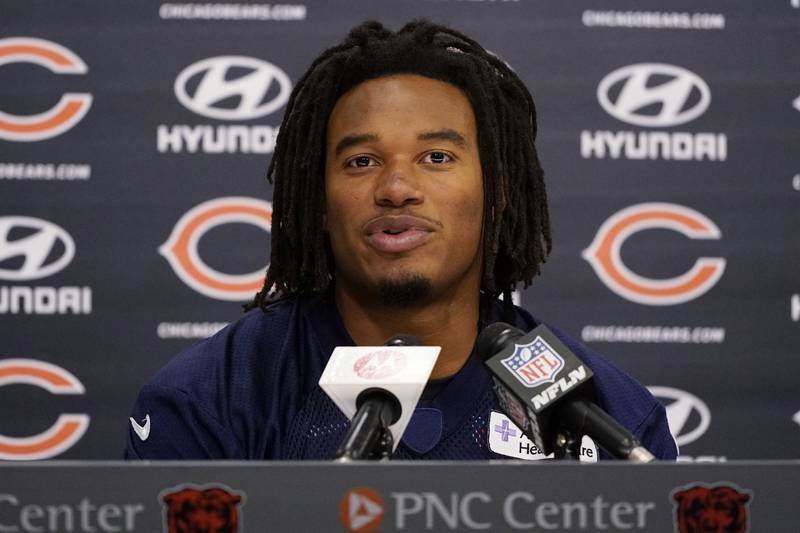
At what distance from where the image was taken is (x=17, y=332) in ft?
9.32

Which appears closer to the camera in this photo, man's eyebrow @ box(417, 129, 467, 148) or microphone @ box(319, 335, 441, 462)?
microphone @ box(319, 335, 441, 462)

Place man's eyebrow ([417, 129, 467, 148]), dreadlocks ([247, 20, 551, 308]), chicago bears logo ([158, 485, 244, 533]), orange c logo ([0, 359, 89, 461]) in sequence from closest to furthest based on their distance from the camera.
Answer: chicago bears logo ([158, 485, 244, 533]) → man's eyebrow ([417, 129, 467, 148]) → dreadlocks ([247, 20, 551, 308]) → orange c logo ([0, 359, 89, 461])

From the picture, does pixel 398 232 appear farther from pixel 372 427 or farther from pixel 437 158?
pixel 372 427

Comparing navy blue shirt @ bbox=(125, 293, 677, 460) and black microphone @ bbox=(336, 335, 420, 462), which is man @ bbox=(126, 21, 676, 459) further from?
black microphone @ bbox=(336, 335, 420, 462)

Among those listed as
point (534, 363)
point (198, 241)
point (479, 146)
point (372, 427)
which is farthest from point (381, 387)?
point (198, 241)

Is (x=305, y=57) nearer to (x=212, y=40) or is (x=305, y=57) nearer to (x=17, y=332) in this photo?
(x=212, y=40)

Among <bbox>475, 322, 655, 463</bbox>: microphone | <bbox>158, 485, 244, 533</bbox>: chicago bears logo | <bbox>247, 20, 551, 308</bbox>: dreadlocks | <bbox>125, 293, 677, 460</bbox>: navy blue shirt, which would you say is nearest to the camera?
<bbox>158, 485, 244, 533</bbox>: chicago bears logo

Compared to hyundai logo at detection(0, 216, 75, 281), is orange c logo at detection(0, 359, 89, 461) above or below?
below

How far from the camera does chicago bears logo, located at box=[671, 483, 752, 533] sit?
0.86m

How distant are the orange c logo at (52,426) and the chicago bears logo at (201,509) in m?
2.10

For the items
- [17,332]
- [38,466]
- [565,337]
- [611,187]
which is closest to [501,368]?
[38,466]

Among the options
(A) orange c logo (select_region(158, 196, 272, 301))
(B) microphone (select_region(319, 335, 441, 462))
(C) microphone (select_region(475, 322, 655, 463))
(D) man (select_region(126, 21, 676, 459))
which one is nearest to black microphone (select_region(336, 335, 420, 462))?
(B) microphone (select_region(319, 335, 441, 462))

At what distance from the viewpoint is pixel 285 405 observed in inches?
64.4

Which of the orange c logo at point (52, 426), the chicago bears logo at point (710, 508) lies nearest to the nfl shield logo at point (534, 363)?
the chicago bears logo at point (710, 508)
